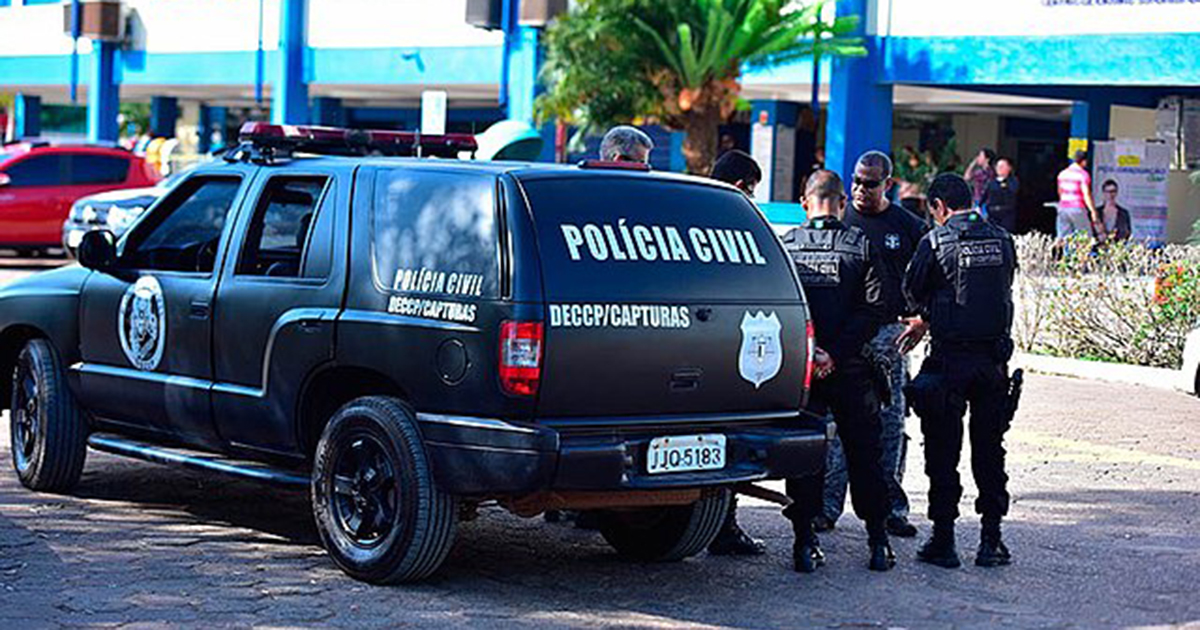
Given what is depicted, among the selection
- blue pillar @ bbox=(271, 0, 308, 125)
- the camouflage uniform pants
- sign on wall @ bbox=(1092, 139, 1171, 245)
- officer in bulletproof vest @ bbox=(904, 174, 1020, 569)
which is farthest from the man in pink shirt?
officer in bulletproof vest @ bbox=(904, 174, 1020, 569)

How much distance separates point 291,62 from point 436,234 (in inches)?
1160

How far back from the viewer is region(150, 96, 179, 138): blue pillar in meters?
47.5

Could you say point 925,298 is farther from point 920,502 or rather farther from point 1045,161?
point 1045,161

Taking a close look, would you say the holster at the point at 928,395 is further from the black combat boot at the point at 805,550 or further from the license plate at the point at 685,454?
the license plate at the point at 685,454

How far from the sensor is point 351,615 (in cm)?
696

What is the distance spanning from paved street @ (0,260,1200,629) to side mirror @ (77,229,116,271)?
3.74 ft

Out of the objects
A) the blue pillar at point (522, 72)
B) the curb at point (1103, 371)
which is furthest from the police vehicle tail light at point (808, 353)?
the blue pillar at point (522, 72)

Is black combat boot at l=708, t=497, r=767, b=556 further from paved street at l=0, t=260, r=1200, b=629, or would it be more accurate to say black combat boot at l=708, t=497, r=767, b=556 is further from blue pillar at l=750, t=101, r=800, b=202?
blue pillar at l=750, t=101, r=800, b=202

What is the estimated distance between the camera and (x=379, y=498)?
291 inches

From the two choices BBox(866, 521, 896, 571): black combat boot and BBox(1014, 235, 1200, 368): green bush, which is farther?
BBox(1014, 235, 1200, 368): green bush

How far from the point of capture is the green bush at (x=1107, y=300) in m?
15.7

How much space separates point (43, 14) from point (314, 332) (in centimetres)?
3723

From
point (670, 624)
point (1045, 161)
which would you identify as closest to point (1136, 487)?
point (670, 624)

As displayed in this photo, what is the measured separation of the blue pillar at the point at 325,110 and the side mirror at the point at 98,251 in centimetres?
3361
